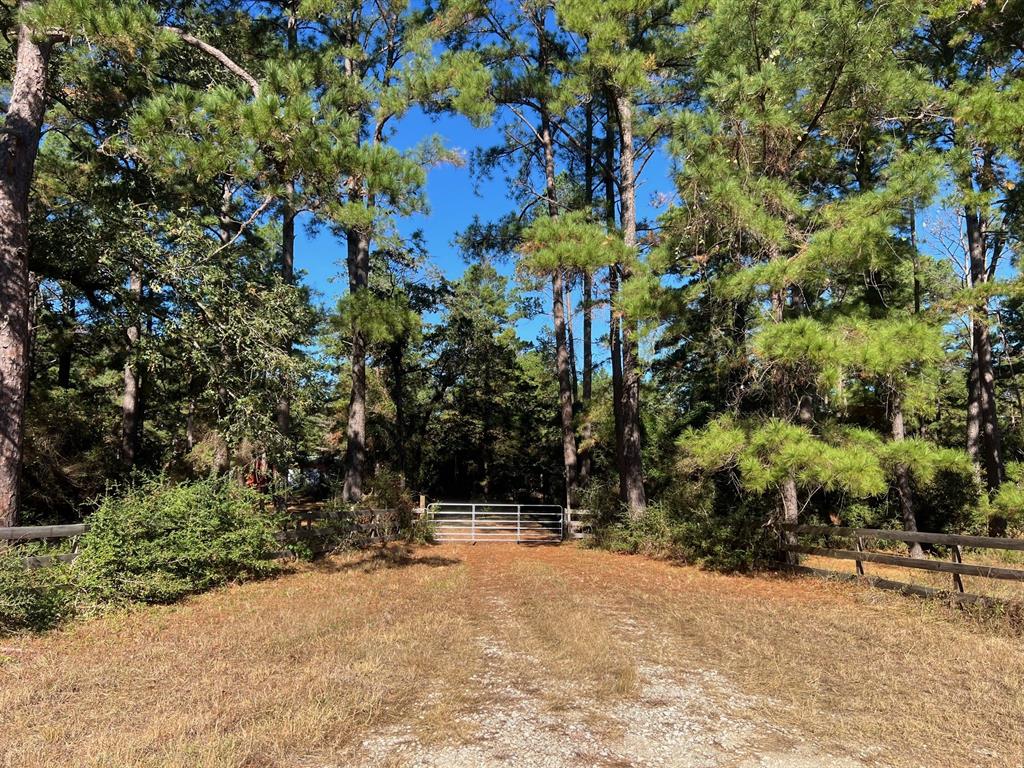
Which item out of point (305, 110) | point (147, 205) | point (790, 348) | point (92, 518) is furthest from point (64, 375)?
point (790, 348)

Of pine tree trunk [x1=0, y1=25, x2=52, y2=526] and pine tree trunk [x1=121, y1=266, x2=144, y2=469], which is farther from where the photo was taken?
pine tree trunk [x1=121, y1=266, x2=144, y2=469]

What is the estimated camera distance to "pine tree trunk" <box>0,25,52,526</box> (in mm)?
7059

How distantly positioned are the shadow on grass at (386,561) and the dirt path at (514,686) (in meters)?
2.69

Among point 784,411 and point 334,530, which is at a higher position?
point 784,411

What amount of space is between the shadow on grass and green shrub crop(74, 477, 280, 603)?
1.36 m

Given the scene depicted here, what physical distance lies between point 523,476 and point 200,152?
24543 millimetres

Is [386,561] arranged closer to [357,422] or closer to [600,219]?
[357,422]

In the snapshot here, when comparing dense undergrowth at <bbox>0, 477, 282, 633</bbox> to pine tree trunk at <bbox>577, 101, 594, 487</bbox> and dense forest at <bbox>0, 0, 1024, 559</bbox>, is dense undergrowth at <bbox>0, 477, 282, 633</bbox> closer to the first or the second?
dense forest at <bbox>0, 0, 1024, 559</bbox>

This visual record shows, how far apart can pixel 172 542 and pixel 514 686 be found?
5508 millimetres

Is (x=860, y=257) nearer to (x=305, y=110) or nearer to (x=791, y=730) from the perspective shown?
(x=791, y=730)

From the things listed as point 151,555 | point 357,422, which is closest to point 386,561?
point 357,422

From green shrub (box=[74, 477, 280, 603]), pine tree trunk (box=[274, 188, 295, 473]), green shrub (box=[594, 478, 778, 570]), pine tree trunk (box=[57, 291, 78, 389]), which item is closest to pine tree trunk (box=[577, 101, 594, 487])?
green shrub (box=[594, 478, 778, 570])

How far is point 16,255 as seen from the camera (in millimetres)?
7219

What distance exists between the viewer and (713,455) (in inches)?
331
